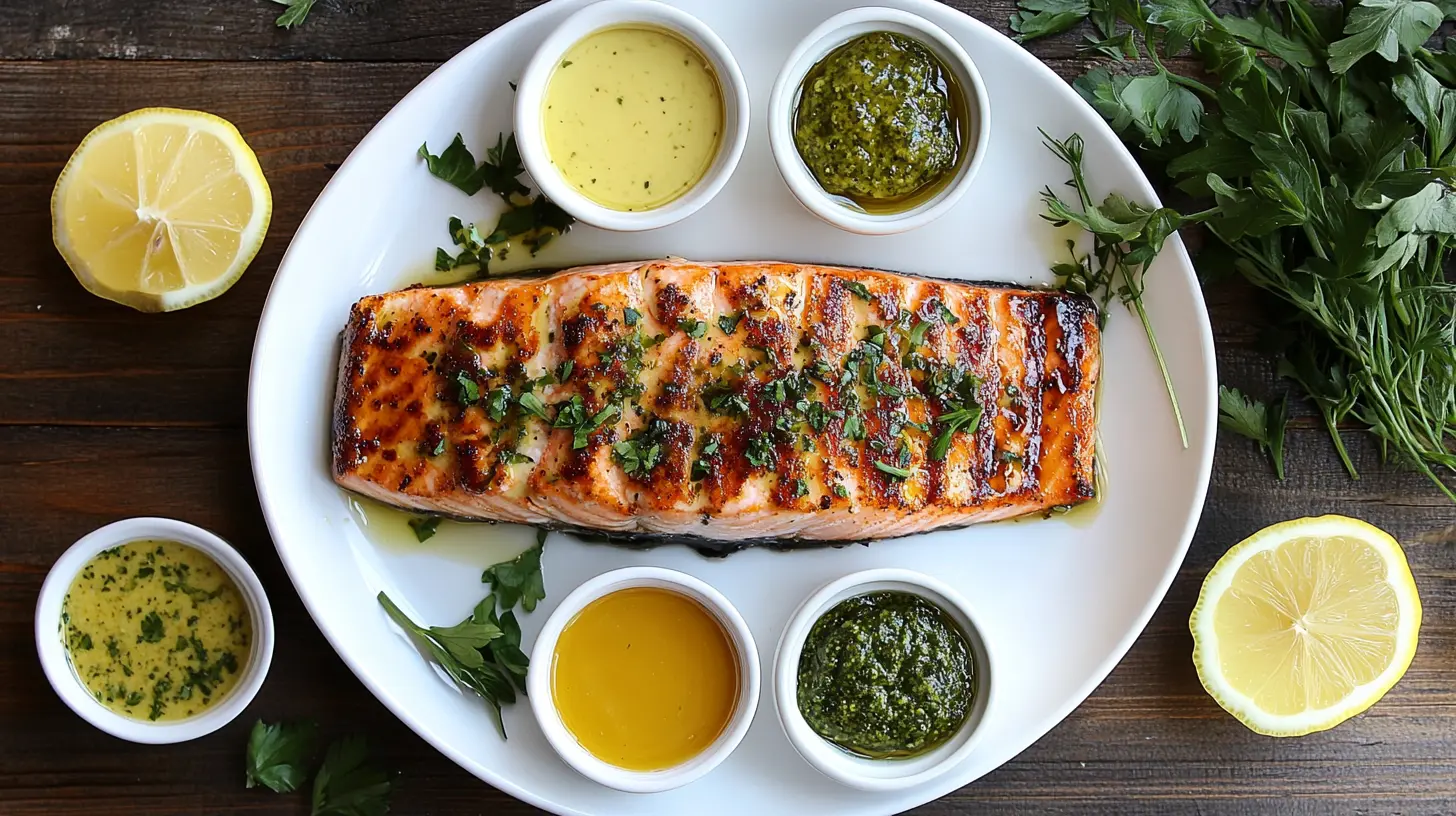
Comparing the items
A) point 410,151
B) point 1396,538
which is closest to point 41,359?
point 410,151

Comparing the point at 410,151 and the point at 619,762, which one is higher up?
the point at 410,151

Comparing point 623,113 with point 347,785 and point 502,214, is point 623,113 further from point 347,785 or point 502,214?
point 347,785

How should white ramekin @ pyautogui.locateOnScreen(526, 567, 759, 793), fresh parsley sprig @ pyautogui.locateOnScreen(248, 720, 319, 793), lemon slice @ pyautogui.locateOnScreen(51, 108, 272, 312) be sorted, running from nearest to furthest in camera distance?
white ramekin @ pyautogui.locateOnScreen(526, 567, 759, 793) → lemon slice @ pyautogui.locateOnScreen(51, 108, 272, 312) → fresh parsley sprig @ pyautogui.locateOnScreen(248, 720, 319, 793)

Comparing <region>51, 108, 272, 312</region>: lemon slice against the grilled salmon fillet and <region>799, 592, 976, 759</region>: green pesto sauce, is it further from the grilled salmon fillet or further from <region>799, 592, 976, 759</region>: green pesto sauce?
<region>799, 592, 976, 759</region>: green pesto sauce

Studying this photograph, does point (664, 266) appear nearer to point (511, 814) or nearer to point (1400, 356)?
point (511, 814)

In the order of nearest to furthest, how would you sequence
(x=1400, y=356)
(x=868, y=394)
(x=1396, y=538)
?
1. (x=868, y=394)
2. (x=1400, y=356)
3. (x=1396, y=538)

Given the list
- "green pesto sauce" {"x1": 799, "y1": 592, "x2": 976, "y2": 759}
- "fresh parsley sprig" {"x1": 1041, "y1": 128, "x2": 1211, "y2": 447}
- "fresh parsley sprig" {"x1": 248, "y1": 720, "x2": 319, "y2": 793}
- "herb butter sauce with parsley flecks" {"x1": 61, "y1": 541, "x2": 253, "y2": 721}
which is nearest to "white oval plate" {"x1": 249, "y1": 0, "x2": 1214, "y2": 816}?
"fresh parsley sprig" {"x1": 1041, "y1": 128, "x2": 1211, "y2": 447}

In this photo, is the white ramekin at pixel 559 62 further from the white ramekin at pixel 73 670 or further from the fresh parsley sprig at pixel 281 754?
the fresh parsley sprig at pixel 281 754

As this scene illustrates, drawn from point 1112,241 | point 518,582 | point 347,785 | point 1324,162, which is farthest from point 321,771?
point 1324,162
